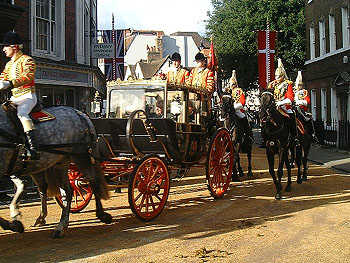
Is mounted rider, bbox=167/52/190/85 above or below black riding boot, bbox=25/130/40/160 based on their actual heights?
above

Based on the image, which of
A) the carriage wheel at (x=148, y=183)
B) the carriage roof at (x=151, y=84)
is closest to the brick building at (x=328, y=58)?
the carriage roof at (x=151, y=84)

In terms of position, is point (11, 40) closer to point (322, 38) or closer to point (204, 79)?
point (204, 79)

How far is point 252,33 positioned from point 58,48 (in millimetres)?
20892

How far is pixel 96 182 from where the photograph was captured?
712 cm

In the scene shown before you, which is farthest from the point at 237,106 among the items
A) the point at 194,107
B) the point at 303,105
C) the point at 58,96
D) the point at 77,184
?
the point at 58,96

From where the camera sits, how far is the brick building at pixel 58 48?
15.0 meters

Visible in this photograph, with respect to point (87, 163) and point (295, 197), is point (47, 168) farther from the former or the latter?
point (295, 197)

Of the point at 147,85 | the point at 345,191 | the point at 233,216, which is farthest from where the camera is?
the point at 345,191

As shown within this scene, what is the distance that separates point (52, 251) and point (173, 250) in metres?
1.54

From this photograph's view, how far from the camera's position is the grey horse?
19.6 feet

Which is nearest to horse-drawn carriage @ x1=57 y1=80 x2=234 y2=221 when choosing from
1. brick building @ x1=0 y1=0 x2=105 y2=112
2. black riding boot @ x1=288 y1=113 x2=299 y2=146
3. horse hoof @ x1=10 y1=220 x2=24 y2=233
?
horse hoof @ x1=10 y1=220 x2=24 y2=233

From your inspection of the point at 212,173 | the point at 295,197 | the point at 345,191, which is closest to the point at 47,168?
the point at 212,173

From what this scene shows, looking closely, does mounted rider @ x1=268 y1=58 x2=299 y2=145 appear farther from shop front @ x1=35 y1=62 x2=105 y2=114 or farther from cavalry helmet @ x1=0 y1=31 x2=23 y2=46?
shop front @ x1=35 y1=62 x2=105 y2=114

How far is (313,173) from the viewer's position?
1373 cm
